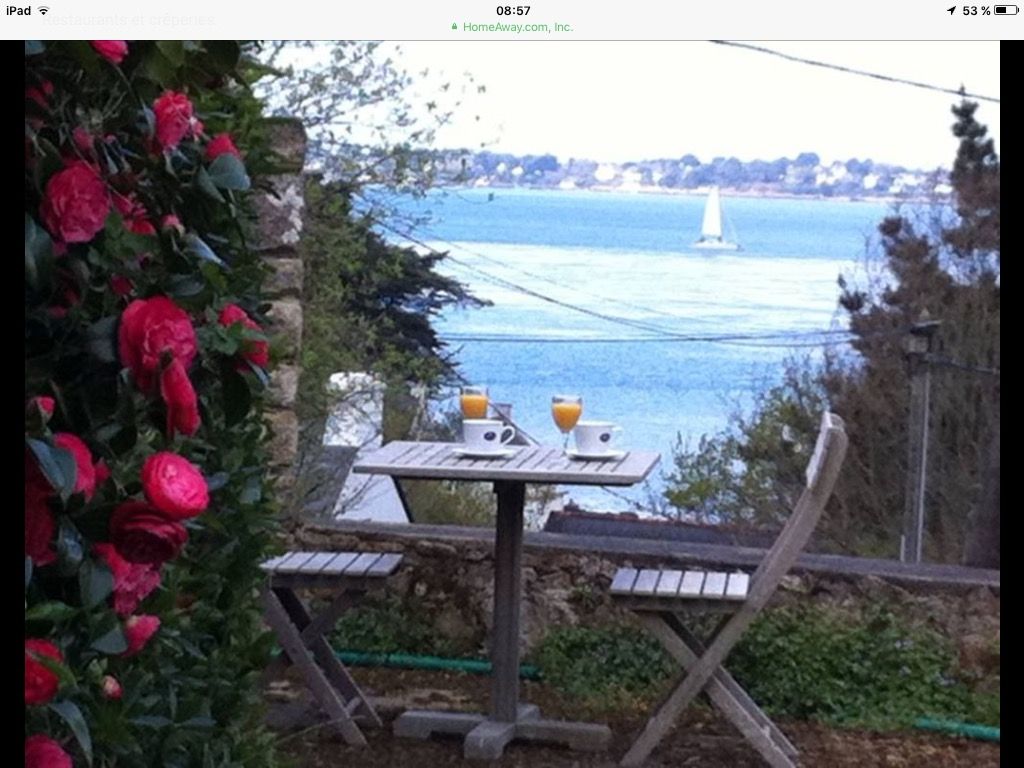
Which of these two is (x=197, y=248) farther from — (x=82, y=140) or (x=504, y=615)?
(x=504, y=615)

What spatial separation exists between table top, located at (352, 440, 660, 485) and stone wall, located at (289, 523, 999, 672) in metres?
0.55

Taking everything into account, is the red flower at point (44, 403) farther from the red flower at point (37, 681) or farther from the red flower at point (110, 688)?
the red flower at point (110, 688)

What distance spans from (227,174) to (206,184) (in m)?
0.04

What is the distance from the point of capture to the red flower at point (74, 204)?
1212 mm

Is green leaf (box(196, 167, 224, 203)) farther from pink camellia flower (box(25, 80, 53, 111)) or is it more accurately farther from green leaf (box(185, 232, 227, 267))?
pink camellia flower (box(25, 80, 53, 111))

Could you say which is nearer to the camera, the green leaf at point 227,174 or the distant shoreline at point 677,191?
the green leaf at point 227,174

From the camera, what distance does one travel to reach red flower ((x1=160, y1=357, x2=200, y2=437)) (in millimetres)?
1230

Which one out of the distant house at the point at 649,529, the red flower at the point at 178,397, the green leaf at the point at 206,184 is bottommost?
the distant house at the point at 649,529

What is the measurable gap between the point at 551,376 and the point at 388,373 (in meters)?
1.10

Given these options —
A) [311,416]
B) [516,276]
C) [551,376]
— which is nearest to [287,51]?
[311,416]

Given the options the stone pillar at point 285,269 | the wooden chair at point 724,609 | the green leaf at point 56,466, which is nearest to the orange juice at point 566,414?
the wooden chair at point 724,609

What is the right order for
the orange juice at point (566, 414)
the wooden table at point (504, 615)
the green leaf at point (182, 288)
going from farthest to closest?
the orange juice at point (566, 414) → the wooden table at point (504, 615) → the green leaf at point (182, 288)

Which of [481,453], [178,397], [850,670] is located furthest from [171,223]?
[850,670]
